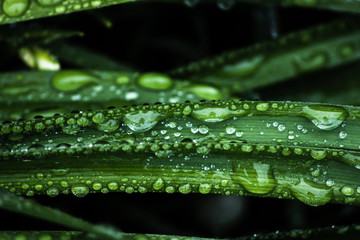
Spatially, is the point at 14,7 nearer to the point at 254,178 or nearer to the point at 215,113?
the point at 215,113

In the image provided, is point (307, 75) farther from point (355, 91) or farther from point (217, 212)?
point (217, 212)

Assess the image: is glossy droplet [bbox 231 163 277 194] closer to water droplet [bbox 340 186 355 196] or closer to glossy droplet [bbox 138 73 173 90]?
water droplet [bbox 340 186 355 196]

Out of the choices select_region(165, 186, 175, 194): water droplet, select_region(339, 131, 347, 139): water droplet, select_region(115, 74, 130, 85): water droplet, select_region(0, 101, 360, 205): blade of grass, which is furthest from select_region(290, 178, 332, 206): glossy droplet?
select_region(115, 74, 130, 85): water droplet

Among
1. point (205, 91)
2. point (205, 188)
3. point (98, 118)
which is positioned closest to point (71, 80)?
point (98, 118)

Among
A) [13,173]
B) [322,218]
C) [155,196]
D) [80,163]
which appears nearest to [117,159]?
[80,163]

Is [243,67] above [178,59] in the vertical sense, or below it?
below

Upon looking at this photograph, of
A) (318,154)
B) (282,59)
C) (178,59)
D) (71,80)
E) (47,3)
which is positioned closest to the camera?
(318,154)

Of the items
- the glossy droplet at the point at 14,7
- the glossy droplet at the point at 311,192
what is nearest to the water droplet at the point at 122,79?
the glossy droplet at the point at 14,7
